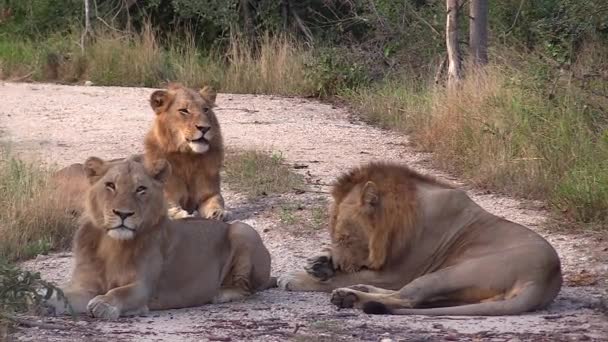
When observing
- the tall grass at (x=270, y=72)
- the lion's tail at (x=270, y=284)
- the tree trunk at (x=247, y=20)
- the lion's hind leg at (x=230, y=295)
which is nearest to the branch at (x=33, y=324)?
the lion's hind leg at (x=230, y=295)

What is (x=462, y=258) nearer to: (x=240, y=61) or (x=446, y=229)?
(x=446, y=229)

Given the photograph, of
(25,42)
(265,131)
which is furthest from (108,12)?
(265,131)

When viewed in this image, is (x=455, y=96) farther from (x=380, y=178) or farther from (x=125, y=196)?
(x=125, y=196)

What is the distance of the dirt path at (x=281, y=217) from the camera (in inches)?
224

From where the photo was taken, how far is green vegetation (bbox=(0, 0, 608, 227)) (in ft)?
32.2

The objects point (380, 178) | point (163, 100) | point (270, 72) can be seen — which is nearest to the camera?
point (380, 178)

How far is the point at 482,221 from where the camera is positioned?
679 centimetres

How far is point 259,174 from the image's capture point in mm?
10102

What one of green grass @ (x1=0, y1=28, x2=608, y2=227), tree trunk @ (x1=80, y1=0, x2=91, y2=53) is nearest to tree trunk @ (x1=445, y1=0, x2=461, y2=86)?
green grass @ (x1=0, y1=28, x2=608, y2=227)

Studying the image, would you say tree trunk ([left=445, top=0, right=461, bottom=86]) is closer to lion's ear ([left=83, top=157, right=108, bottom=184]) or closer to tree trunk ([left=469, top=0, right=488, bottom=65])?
tree trunk ([left=469, top=0, right=488, bottom=65])

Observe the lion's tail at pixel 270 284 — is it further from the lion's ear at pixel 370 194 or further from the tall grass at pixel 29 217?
the tall grass at pixel 29 217

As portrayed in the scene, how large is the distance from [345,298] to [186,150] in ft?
10.1

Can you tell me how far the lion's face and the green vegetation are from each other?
6.96 ft

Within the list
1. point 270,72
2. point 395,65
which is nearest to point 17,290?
point 270,72
